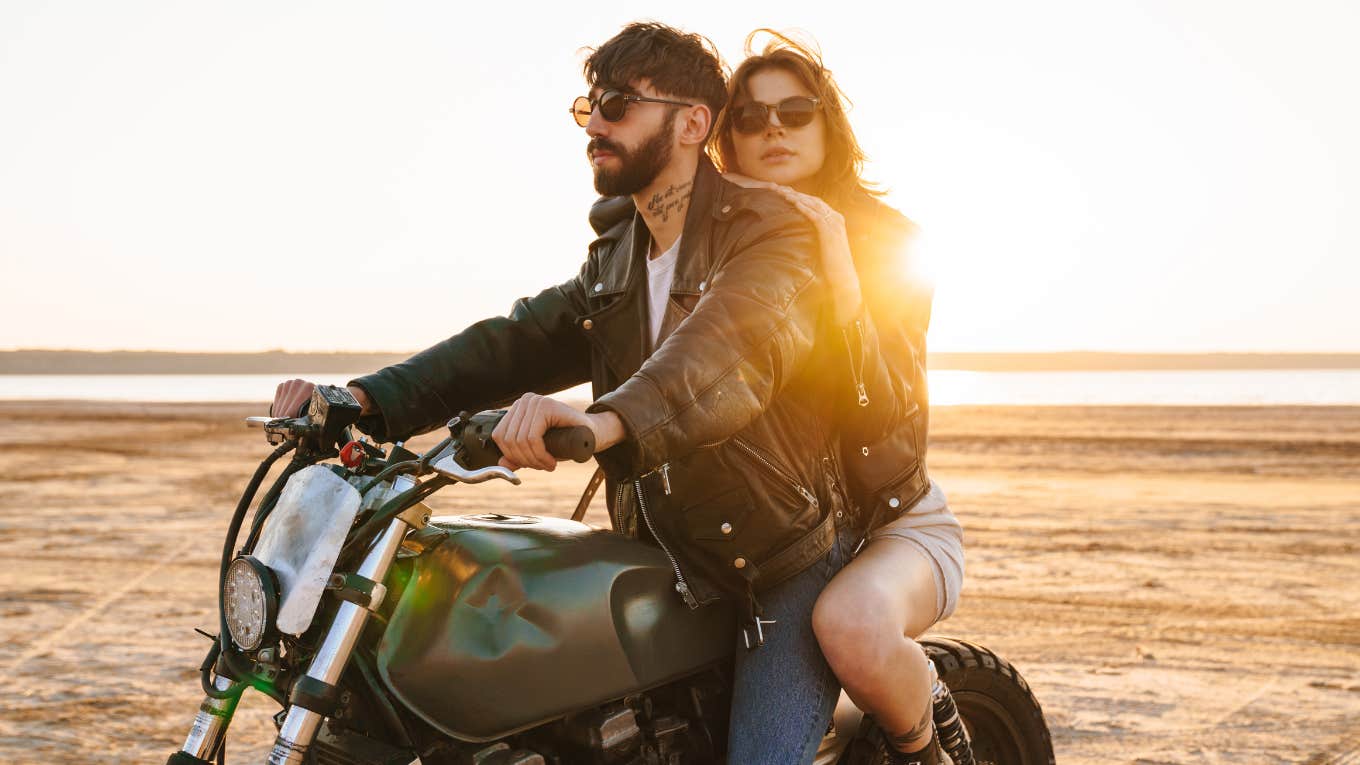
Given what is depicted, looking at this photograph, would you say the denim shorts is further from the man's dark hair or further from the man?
the man's dark hair

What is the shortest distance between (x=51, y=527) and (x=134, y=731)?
7.42 metres

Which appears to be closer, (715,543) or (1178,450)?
(715,543)

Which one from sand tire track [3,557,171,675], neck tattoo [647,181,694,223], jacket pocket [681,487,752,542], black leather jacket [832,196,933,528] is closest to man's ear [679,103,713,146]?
neck tattoo [647,181,694,223]

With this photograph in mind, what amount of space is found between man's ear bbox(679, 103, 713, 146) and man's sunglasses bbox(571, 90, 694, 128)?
29mm

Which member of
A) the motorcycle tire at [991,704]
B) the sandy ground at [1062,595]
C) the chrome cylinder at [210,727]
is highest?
the chrome cylinder at [210,727]

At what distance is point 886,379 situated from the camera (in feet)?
9.81

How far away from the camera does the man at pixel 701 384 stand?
8.31 feet

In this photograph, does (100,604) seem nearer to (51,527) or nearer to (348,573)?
(51,527)

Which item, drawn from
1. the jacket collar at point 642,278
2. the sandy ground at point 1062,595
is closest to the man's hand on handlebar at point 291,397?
the jacket collar at point 642,278

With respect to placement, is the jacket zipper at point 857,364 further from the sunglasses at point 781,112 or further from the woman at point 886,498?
the sunglasses at point 781,112

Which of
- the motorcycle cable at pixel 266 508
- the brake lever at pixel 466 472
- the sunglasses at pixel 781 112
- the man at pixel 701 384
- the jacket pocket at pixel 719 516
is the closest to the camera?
the brake lever at pixel 466 472

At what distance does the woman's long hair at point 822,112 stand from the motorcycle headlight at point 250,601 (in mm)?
2365

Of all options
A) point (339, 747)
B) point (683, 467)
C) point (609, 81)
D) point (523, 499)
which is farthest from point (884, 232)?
point (523, 499)

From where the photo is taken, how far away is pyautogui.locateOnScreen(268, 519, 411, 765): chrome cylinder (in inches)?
83.5
